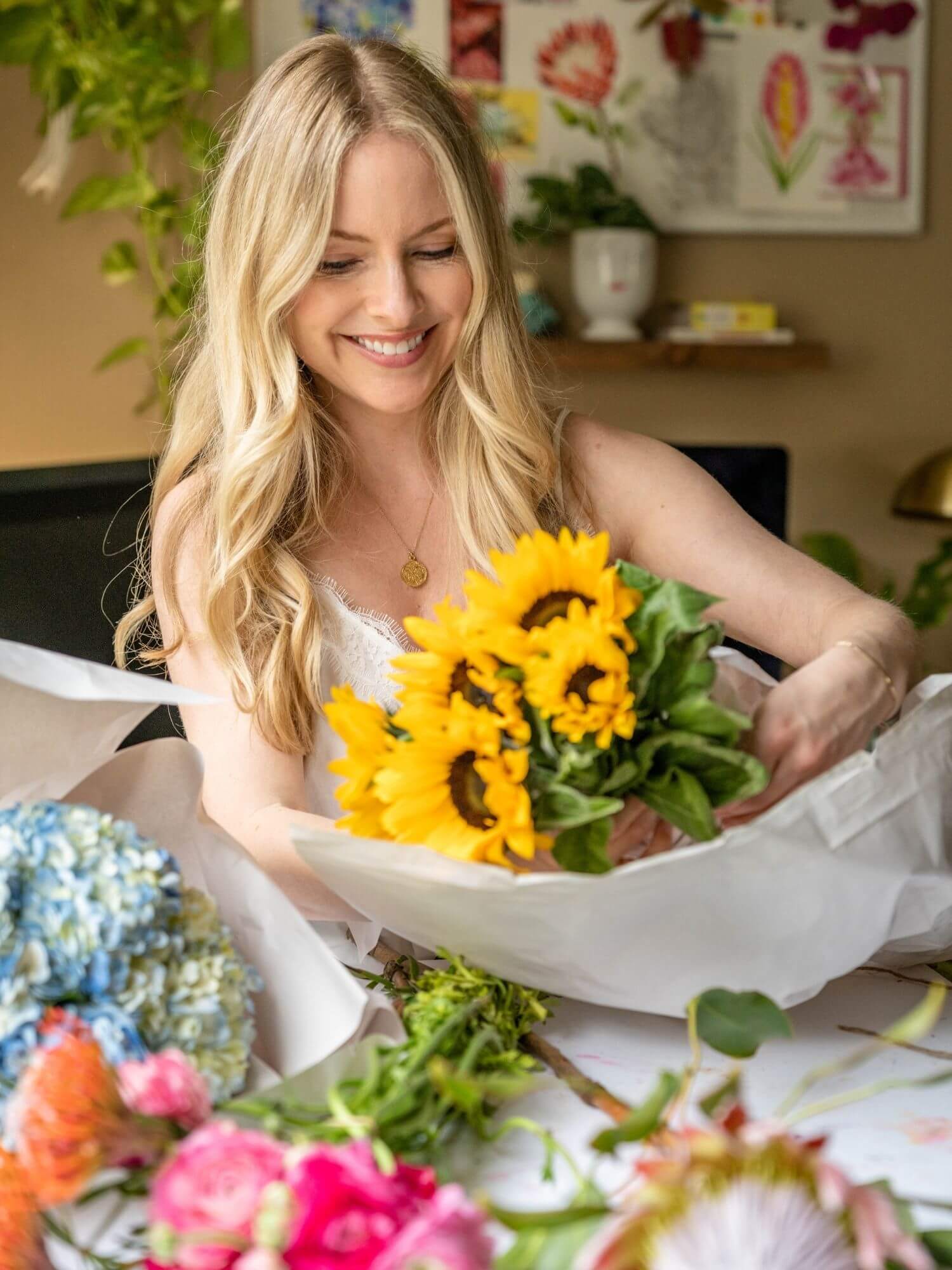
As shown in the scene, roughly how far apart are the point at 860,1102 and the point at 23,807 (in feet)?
1.43

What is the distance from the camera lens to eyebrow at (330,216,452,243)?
1196 mm

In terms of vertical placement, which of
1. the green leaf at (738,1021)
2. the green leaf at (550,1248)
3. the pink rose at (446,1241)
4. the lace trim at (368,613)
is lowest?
the lace trim at (368,613)

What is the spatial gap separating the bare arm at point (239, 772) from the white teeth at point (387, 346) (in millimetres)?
271

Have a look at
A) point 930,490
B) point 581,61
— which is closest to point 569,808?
point 930,490

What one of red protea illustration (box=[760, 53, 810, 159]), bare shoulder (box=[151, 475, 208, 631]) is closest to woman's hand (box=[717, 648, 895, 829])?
bare shoulder (box=[151, 475, 208, 631])

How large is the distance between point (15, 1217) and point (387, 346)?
0.89 metres

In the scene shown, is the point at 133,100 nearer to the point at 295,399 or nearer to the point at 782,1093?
the point at 295,399

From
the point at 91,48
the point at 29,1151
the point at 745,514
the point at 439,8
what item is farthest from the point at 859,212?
the point at 29,1151

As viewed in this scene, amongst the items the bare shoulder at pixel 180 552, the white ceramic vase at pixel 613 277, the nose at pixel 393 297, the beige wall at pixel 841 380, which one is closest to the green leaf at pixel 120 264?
the beige wall at pixel 841 380

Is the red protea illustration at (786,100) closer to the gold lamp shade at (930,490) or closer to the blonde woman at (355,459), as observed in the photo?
the gold lamp shade at (930,490)

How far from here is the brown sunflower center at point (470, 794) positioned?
0.68m

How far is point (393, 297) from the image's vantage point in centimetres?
119

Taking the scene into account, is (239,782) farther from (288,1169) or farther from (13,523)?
(288,1169)

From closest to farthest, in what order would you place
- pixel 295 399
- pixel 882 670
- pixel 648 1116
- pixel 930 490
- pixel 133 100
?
pixel 648 1116, pixel 882 670, pixel 295 399, pixel 133 100, pixel 930 490
